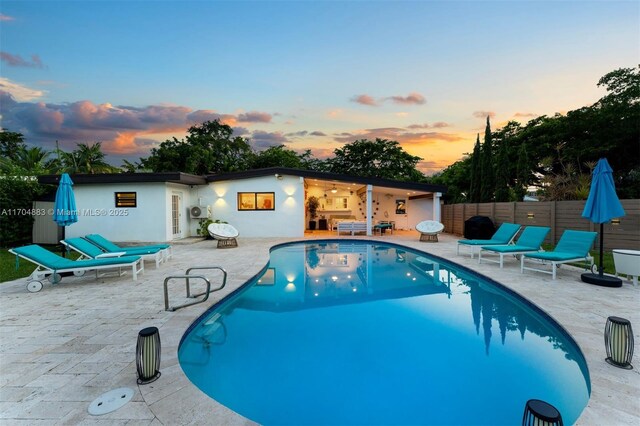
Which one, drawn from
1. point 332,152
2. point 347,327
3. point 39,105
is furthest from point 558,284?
point 332,152

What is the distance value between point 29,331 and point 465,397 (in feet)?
16.8

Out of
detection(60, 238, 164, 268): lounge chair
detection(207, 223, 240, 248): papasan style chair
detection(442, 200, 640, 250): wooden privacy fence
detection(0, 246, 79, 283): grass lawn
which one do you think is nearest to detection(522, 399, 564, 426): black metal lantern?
detection(60, 238, 164, 268): lounge chair

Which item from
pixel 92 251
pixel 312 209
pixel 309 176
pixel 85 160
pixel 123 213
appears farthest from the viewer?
pixel 85 160

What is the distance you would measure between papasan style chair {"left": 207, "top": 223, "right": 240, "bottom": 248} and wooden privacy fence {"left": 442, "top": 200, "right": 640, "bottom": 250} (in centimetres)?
1094

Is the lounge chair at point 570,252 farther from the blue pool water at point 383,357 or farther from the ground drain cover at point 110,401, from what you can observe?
the ground drain cover at point 110,401

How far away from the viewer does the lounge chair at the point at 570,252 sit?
6.36 m

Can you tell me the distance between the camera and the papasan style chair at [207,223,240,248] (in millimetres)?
11109

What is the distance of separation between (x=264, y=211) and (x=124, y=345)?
11.5 metres

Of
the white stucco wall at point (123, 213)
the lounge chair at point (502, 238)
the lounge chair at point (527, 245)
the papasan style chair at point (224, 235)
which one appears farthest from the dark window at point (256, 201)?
the lounge chair at point (527, 245)

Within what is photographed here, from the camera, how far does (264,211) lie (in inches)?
575

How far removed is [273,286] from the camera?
6641 mm

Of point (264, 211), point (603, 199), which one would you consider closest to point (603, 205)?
point (603, 199)

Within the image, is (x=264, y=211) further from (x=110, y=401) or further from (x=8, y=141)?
(x=8, y=141)

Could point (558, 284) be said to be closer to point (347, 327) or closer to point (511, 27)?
point (347, 327)
